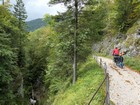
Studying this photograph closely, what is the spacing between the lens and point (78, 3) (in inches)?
914

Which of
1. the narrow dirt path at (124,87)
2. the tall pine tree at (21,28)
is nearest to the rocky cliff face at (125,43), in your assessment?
the narrow dirt path at (124,87)

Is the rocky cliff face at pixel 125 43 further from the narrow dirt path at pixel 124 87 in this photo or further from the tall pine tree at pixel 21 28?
the tall pine tree at pixel 21 28

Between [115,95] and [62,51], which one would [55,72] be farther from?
[115,95]

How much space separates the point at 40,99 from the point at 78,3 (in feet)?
108

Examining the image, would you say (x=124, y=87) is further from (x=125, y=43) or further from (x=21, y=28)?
(x=21, y=28)

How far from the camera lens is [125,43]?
3284 centimetres

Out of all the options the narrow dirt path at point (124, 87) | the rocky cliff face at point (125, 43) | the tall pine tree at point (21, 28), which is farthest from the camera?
the tall pine tree at point (21, 28)

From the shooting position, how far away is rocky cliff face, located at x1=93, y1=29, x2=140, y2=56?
2995cm

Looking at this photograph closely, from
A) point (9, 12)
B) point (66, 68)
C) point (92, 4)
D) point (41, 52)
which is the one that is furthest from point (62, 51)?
point (41, 52)

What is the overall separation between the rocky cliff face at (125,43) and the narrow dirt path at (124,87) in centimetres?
862

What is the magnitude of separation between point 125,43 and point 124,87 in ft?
56.6

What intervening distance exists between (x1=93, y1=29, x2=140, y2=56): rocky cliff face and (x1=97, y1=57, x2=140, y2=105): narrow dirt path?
28.3ft

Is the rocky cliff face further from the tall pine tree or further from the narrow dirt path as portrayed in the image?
the tall pine tree

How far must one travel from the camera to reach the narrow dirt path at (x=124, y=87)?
534 inches
